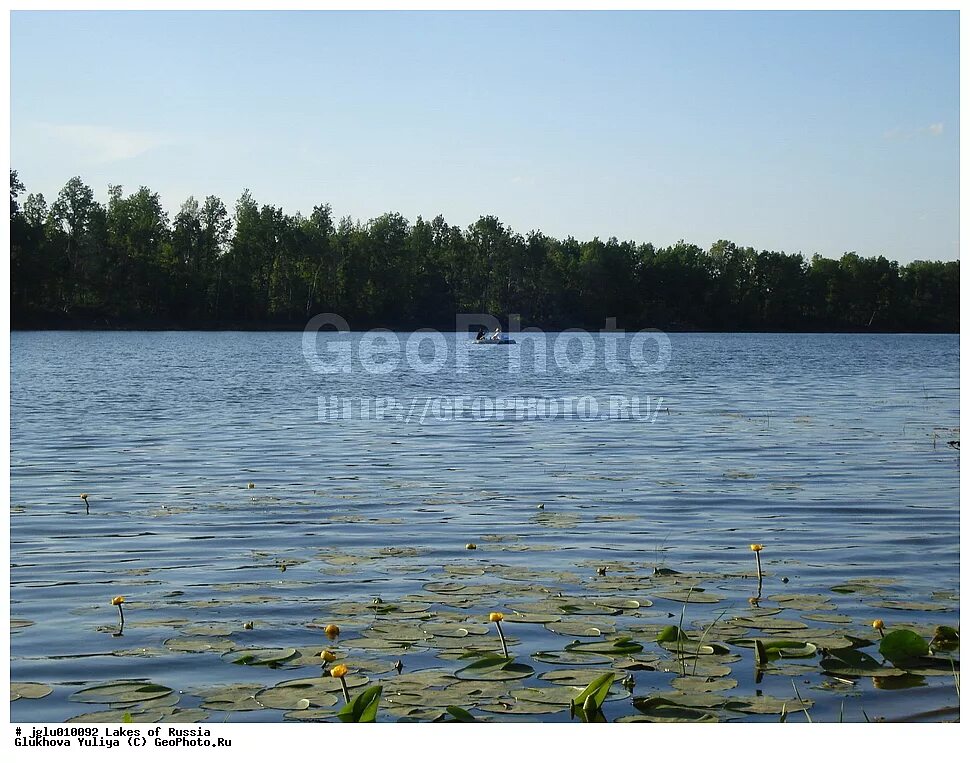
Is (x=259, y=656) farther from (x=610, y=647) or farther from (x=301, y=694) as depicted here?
(x=610, y=647)

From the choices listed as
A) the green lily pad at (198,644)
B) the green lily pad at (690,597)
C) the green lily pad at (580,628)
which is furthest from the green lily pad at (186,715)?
the green lily pad at (690,597)

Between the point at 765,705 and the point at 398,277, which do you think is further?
the point at 398,277

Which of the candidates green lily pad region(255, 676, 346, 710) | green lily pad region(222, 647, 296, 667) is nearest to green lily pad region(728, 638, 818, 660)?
green lily pad region(255, 676, 346, 710)

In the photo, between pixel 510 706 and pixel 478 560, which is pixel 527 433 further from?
pixel 510 706

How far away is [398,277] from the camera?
10881 centimetres

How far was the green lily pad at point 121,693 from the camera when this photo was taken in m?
5.06

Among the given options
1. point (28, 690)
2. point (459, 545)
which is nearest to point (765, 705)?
point (28, 690)

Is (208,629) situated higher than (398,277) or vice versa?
(398,277)

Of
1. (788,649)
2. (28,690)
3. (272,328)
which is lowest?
(28,690)

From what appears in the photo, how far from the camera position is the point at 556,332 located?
113 m

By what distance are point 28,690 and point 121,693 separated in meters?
0.51

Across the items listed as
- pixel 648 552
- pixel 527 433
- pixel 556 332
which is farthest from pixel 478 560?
pixel 556 332

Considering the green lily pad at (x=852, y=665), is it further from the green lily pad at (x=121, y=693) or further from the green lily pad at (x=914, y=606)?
the green lily pad at (x=121, y=693)

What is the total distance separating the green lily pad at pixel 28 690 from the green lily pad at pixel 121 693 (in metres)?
0.17
